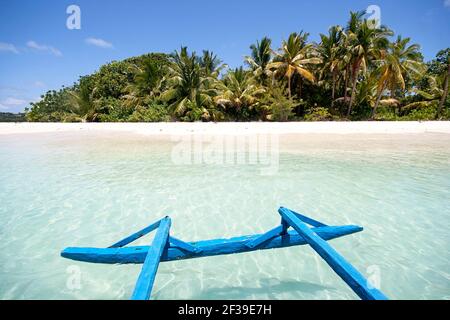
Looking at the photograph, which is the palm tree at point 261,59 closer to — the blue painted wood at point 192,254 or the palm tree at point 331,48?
the palm tree at point 331,48

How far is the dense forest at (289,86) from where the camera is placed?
2183cm

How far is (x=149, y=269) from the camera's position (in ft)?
4.76

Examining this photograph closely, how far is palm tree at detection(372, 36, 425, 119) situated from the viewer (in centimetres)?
2056

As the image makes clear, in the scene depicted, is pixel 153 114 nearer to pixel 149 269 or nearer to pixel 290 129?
pixel 290 129

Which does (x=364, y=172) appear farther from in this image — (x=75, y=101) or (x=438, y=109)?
(x=75, y=101)

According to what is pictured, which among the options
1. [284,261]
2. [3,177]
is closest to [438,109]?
[284,261]

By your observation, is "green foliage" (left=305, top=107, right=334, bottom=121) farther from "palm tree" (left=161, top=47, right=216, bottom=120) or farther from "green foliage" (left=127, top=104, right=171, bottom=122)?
"green foliage" (left=127, top=104, right=171, bottom=122)

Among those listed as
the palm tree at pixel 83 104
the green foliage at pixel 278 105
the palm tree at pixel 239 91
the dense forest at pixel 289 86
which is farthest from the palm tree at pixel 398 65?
the palm tree at pixel 83 104

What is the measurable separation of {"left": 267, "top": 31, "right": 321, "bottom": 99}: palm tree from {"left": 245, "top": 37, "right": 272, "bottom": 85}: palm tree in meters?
1.40

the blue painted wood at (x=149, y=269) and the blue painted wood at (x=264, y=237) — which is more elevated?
the blue painted wood at (x=149, y=269)

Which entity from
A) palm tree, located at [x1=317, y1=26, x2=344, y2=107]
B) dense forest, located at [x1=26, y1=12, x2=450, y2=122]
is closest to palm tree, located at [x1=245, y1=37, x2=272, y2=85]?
dense forest, located at [x1=26, y1=12, x2=450, y2=122]

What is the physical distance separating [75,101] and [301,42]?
24.5 m

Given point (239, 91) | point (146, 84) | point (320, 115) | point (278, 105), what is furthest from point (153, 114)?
point (320, 115)

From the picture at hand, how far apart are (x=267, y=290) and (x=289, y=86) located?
23.0 m
